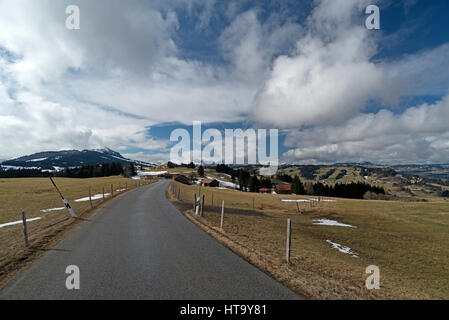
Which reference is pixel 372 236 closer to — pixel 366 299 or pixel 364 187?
pixel 366 299

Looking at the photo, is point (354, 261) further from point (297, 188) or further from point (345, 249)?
point (297, 188)

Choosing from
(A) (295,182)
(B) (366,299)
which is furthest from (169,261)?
(A) (295,182)

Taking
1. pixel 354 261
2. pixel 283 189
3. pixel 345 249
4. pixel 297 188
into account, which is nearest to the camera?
pixel 354 261

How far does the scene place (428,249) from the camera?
15734 millimetres

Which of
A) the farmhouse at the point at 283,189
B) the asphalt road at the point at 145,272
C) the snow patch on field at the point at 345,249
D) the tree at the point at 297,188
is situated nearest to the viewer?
the asphalt road at the point at 145,272

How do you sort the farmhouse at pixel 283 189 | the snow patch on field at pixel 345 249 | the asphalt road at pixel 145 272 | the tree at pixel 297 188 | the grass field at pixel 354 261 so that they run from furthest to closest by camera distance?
the farmhouse at pixel 283 189
the tree at pixel 297 188
the snow patch on field at pixel 345 249
the grass field at pixel 354 261
the asphalt road at pixel 145 272

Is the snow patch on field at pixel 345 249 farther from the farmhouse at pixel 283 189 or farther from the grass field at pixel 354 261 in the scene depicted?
the farmhouse at pixel 283 189

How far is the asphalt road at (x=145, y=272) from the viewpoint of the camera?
16.7 feet

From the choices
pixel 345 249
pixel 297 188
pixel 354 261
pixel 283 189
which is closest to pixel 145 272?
pixel 354 261

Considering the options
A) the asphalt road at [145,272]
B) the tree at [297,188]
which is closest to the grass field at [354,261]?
the asphalt road at [145,272]

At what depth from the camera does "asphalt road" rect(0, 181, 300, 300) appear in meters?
5.09

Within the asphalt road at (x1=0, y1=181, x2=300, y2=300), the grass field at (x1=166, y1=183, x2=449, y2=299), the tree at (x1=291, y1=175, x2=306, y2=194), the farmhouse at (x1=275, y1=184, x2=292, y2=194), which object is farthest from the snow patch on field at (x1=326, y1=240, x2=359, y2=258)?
the farmhouse at (x1=275, y1=184, x2=292, y2=194)

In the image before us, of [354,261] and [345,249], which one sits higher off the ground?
[354,261]

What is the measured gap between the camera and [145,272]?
6195 millimetres
